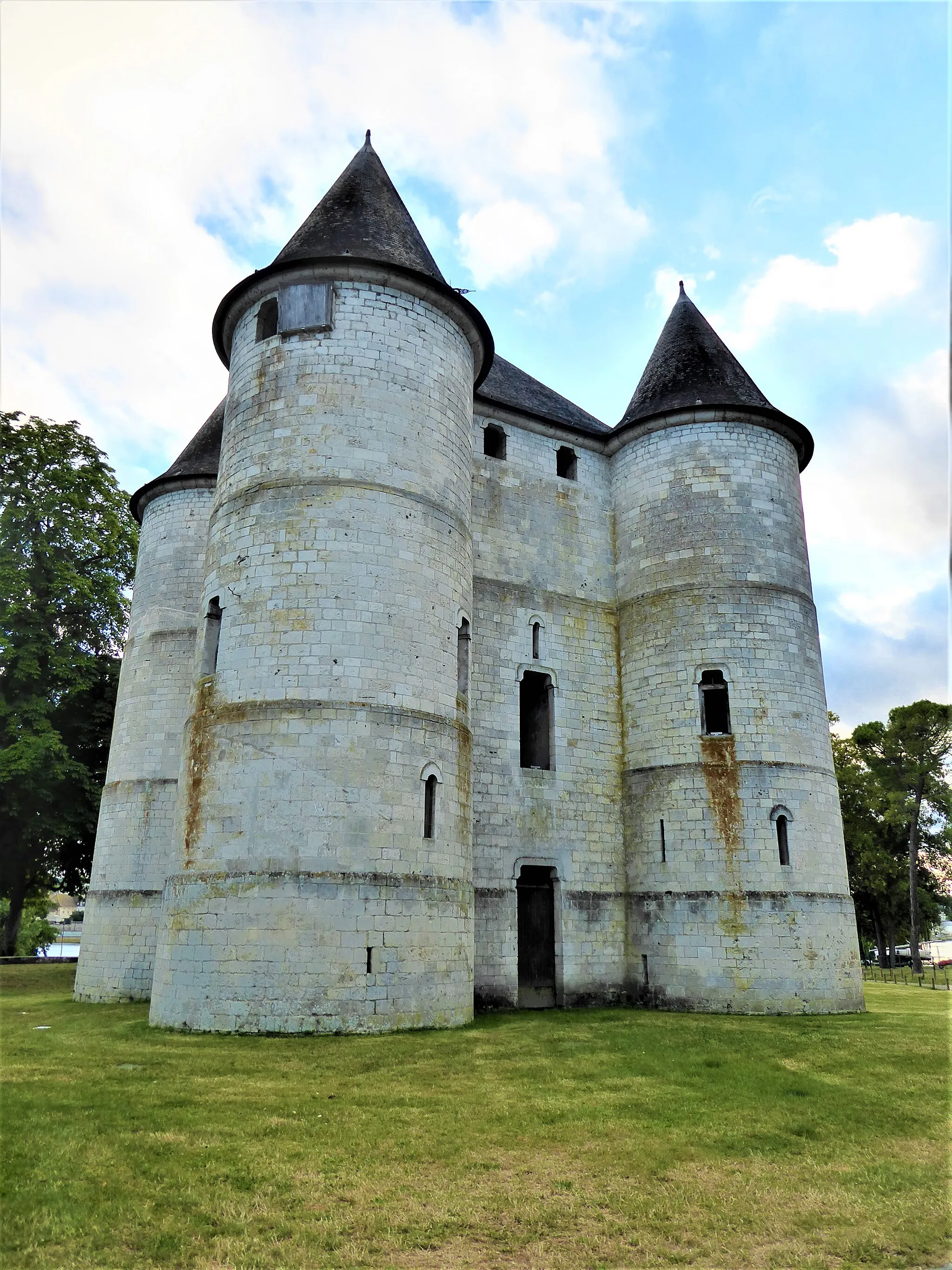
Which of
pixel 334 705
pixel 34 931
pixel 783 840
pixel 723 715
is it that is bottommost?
pixel 34 931

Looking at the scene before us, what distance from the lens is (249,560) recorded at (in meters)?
14.7

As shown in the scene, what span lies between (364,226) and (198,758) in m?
10.6

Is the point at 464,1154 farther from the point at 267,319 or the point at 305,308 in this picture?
the point at 267,319

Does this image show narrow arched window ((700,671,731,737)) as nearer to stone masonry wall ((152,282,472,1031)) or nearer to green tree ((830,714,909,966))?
stone masonry wall ((152,282,472,1031))

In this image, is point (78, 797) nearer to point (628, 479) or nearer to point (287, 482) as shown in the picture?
point (287, 482)

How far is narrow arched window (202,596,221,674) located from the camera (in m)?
14.9

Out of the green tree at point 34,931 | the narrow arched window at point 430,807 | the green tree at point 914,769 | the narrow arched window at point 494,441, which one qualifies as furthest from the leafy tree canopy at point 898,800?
the green tree at point 34,931

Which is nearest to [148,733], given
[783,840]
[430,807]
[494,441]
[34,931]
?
[430,807]

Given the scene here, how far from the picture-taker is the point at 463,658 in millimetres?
16250

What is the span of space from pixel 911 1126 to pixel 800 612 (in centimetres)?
1245

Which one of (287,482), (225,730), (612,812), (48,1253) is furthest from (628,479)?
(48,1253)

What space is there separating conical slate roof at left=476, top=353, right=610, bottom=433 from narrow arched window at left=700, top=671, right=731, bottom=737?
7.04 meters

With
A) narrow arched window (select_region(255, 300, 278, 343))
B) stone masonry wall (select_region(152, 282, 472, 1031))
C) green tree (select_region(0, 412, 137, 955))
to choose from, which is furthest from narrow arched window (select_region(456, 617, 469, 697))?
green tree (select_region(0, 412, 137, 955))

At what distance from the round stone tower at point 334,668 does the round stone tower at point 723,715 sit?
520 centimetres
